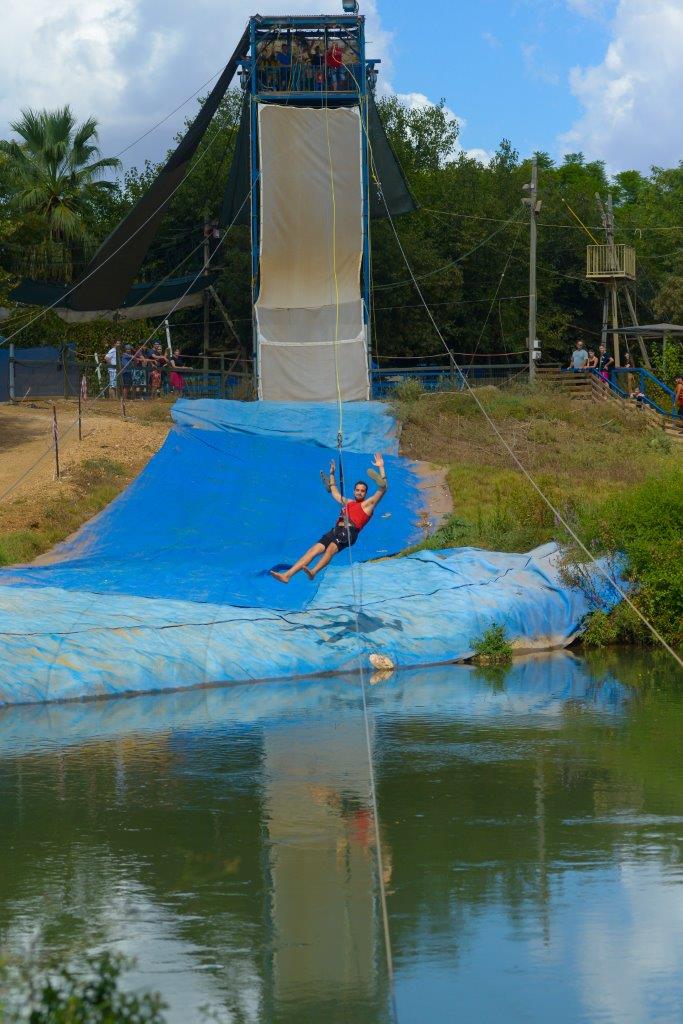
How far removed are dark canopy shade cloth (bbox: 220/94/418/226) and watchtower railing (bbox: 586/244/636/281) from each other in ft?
25.9

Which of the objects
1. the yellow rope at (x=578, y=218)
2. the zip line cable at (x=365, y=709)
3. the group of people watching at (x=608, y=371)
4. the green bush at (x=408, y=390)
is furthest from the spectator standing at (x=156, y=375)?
the yellow rope at (x=578, y=218)

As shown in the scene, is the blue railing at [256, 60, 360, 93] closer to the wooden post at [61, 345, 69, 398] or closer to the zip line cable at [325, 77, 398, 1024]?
the zip line cable at [325, 77, 398, 1024]

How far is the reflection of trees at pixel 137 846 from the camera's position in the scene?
7742 millimetres

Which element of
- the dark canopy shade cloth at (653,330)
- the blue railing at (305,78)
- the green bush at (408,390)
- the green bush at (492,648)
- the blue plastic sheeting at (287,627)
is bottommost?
the green bush at (492,648)

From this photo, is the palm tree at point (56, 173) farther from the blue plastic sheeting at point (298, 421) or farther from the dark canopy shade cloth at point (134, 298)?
the blue plastic sheeting at point (298, 421)

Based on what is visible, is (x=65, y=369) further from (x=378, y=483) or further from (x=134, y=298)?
(x=378, y=483)

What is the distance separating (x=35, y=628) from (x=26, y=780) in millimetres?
3048

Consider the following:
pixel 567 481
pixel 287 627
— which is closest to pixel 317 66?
pixel 567 481

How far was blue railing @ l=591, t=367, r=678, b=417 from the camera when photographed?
1110 inches

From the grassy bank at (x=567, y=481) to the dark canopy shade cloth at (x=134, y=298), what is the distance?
7.83 metres

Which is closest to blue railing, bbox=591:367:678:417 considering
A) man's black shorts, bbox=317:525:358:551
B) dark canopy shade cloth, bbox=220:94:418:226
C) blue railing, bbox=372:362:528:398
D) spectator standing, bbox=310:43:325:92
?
blue railing, bbox=372:362:528:398

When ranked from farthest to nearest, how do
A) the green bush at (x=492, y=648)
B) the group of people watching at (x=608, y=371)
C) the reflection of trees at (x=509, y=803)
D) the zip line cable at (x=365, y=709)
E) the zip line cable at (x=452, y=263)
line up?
the zip line cable at (x=452, y=263) < the group of people watching at (x=608, y=371) < the green bush at (x=492, y=648) < the reflection of trees at (x=509, y=803) < the zip line cable at (x=365, y=709)

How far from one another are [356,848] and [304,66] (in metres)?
21.4

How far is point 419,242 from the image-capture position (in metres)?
38.1
